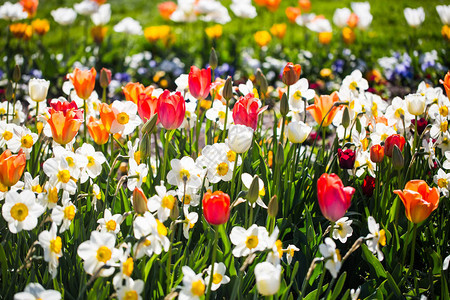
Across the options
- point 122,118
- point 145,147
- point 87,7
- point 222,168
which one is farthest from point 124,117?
point 87,7

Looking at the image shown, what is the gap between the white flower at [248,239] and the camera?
1304 mm

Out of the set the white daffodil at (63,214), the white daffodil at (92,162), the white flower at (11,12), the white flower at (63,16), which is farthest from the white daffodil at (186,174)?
the white flower at (63,16)

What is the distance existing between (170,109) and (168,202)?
39 cm

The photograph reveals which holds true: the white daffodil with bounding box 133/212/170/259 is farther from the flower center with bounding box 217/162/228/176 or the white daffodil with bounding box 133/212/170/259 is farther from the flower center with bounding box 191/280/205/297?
the flower center with bounding box 217/162/228/176

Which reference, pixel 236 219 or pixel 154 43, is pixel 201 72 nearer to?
pixel 236 219

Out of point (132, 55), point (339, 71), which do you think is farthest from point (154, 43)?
point (339, 71)

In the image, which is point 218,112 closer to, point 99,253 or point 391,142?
point 391,142

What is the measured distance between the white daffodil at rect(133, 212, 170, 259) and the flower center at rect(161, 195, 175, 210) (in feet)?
0.35

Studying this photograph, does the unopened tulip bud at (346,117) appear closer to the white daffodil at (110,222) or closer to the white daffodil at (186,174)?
the white daffodil at (186,174)

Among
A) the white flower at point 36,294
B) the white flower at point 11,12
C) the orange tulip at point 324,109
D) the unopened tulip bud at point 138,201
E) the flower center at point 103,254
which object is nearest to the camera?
the white flower at point 36,294

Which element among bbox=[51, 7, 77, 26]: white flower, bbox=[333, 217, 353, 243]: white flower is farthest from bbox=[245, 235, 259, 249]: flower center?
bbox=[51, 7, 77, 26]: white flower

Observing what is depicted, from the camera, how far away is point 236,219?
1.81 m

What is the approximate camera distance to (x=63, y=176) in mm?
1433

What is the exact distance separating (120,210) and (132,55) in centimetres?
347
